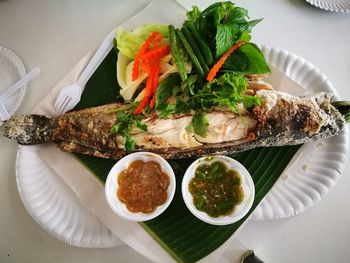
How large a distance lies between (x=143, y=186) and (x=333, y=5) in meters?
2.92

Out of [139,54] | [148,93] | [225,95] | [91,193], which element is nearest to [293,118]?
[225,95]

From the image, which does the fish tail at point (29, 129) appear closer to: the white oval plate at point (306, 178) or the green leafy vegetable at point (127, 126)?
the green leafy vegetable at point (127, 126)

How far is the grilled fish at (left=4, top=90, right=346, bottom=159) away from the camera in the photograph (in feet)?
7.63

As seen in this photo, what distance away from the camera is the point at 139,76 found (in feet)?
8.94

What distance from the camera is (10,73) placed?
318 cm

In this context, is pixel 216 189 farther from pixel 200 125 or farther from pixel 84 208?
pixel 84 208

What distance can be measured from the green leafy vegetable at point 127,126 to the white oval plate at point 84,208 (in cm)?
68

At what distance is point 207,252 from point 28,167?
1633 mm

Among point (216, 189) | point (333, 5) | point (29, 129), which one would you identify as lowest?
point (216, 189)

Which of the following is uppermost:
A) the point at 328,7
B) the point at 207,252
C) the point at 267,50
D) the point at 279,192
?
the point at 328,7

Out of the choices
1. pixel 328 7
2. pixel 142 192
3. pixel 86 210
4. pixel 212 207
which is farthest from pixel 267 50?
pixel 86 210

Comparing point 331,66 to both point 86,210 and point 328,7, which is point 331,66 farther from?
point 86,210

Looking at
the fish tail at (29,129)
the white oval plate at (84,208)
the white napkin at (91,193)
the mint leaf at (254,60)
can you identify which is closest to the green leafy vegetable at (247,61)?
the mint leaf at (254,60)

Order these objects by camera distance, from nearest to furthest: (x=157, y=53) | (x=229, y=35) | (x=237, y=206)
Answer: (x=237, y=206), (x=229, y=35), (x=157, y=53)
